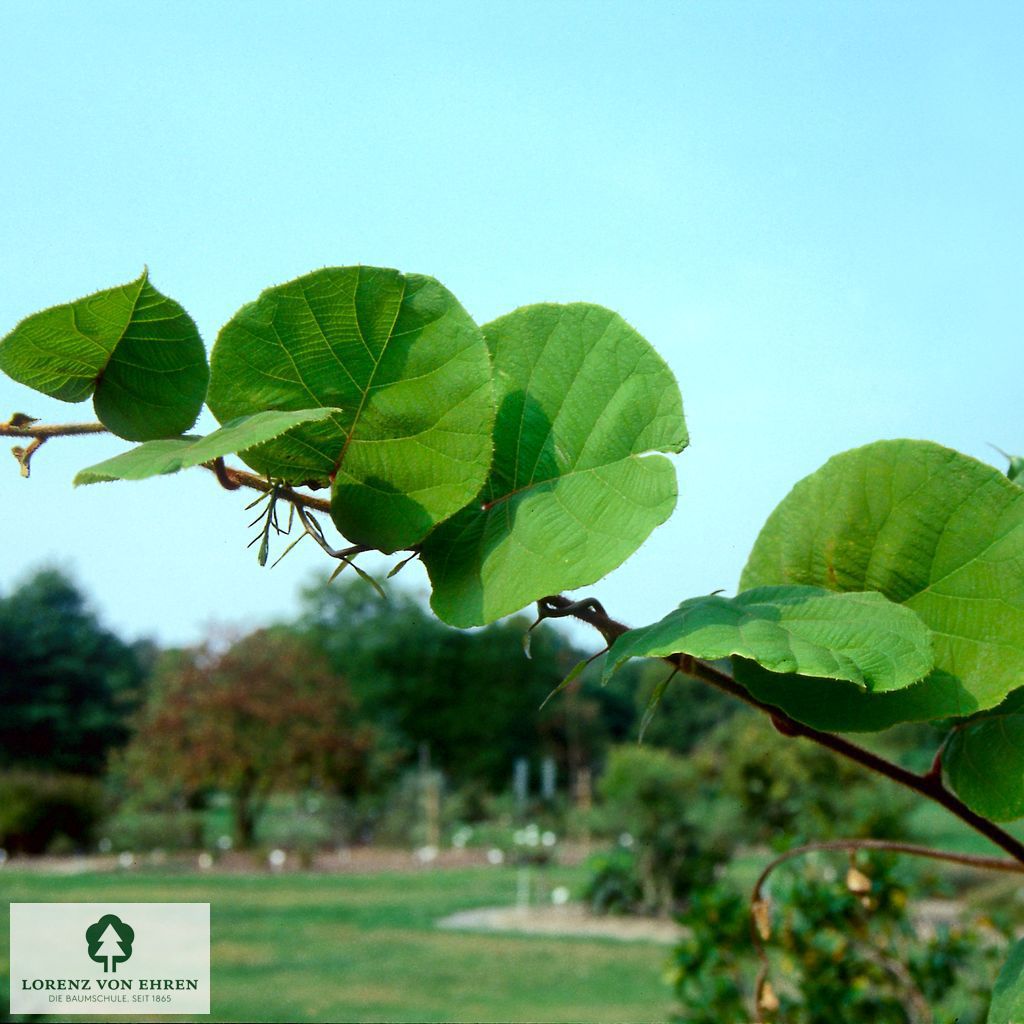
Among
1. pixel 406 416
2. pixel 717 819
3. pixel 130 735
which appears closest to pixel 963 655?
pixel 406 416

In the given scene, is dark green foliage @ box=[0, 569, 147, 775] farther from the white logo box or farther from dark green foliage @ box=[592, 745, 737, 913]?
the white logo box

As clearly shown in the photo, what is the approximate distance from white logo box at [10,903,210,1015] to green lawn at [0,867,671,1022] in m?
1.83

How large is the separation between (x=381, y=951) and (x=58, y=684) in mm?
9088

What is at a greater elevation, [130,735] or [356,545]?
[356,545]

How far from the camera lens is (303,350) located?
8.5 inches

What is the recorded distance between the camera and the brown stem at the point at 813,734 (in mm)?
229

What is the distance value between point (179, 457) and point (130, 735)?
515 inches

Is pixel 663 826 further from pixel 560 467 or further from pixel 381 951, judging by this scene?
pixel 560 467

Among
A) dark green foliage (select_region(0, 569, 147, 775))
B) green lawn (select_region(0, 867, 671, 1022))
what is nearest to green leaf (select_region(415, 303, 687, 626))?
green lawn (select_region(0, 867, 671, 1022))

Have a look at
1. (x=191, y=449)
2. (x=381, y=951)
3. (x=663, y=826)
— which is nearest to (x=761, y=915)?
(x=191, y=449)

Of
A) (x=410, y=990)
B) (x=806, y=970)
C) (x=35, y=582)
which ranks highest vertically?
(x=35, y=582)

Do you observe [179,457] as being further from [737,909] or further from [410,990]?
[410,990]

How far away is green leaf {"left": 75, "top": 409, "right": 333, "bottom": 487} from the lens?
18cm

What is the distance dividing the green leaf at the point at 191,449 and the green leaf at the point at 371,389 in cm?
2
